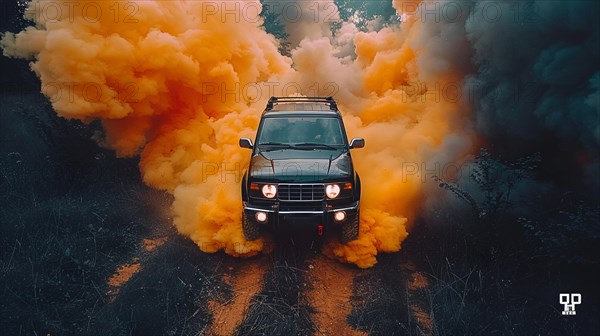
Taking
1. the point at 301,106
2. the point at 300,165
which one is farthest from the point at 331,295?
the point at 301,106

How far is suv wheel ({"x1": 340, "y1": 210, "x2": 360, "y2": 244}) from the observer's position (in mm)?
5617

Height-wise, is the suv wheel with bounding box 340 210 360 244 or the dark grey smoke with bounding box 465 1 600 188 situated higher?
the dark grey smoke with bounding box 465 1 600 188

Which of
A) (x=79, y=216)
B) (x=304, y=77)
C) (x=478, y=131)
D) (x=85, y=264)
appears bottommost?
(x=85, y=264)

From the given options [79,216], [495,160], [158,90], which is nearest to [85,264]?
[79,216]

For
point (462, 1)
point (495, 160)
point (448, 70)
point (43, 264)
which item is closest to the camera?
point (43, 264)

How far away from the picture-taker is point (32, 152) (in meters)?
9.32

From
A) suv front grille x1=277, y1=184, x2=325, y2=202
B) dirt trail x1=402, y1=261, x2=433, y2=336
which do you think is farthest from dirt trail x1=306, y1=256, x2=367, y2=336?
suv front grille x1=277, y1=184, x2=325, y2=202

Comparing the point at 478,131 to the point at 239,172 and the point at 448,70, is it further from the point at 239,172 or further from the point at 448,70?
the point at 239,172

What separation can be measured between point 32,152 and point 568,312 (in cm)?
1174

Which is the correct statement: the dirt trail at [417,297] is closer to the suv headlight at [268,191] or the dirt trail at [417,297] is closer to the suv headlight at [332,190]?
the suv headlight at [332,190]

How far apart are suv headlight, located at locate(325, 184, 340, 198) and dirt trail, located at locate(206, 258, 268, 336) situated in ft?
5.23

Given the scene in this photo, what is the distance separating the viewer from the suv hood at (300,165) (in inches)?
213

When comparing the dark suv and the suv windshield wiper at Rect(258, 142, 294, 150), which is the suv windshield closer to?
the suv windshield wiper at Rect(258, 142, 294, 150)

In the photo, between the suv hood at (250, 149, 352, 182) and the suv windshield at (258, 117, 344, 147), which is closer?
the suv hood at (250, 149, 352, 182)
